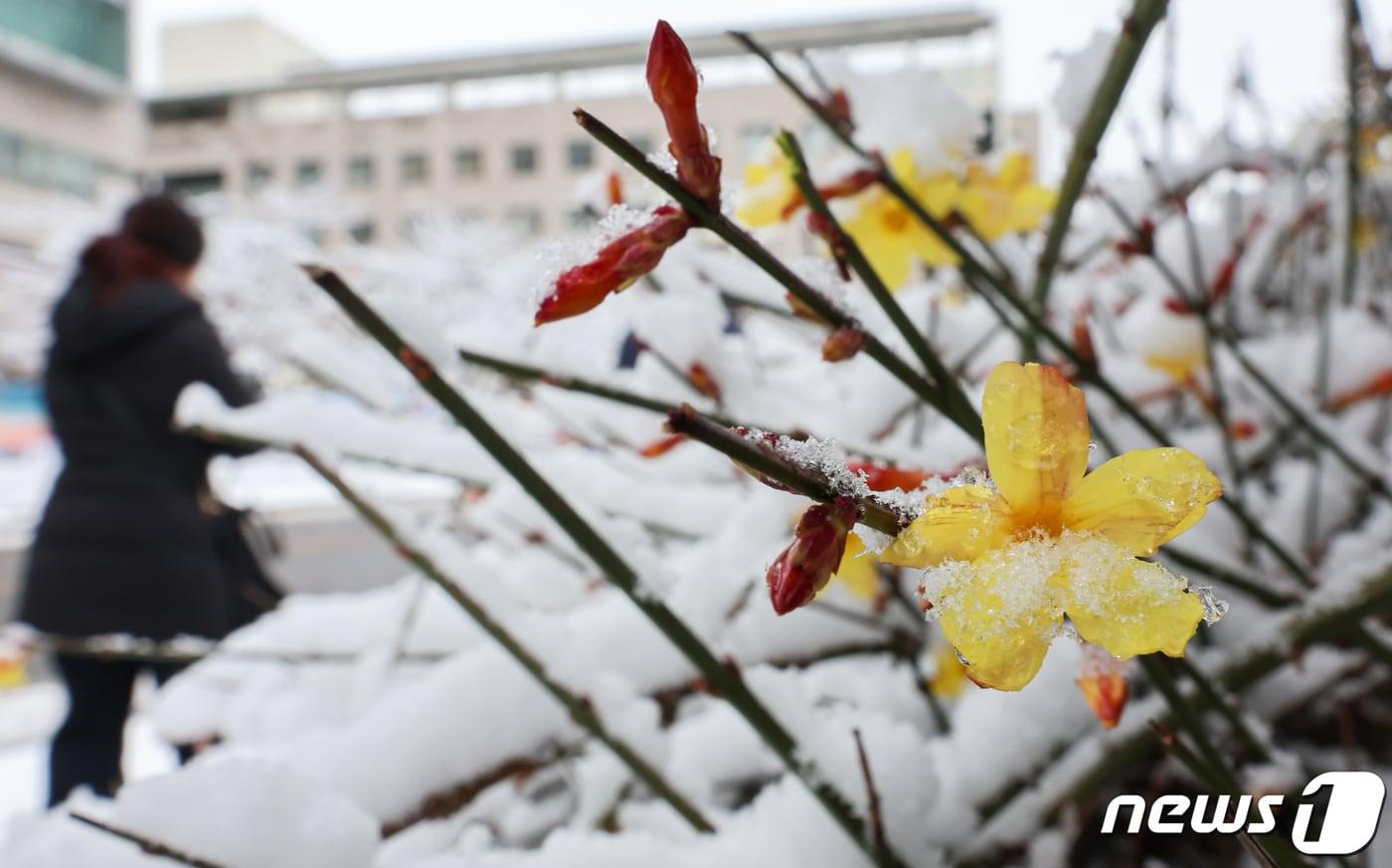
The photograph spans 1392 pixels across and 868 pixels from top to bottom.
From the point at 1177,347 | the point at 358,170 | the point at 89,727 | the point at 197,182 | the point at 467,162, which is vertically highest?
the point at 467,162

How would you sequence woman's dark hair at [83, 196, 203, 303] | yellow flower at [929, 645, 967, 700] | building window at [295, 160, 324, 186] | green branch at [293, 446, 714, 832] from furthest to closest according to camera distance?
1. building window at [295, 160, 324, 186]
2. woman's dark hair at [83, 196, 203, 303]
3. yellow flower at [929, 645, 967, 700]
4. green branch at [293, 446, 714, 832]

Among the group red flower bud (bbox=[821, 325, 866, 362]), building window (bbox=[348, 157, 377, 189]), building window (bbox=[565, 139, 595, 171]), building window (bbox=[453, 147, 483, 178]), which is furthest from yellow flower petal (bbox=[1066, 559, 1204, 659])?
building window (bbox=[348, 157, 377, 189])

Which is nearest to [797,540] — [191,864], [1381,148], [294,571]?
[191,864]

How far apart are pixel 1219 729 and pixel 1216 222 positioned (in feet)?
1.90

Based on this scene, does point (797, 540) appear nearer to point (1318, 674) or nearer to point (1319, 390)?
point (1318, 674)

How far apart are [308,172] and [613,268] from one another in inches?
1101

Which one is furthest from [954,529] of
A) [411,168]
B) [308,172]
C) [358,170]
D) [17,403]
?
[308,172]

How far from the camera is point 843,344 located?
0.28 metres

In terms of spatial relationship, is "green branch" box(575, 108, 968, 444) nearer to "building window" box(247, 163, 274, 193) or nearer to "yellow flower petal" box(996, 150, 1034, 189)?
"yellow flower petal" box(996, 150, 1034, 189)

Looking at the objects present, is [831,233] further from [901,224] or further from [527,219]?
[527,219]

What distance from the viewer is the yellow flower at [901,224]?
52 centimetres

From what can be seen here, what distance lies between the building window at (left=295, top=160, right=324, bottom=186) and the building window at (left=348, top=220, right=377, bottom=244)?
57.0 inches

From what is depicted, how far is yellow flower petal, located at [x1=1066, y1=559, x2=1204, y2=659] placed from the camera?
185mm

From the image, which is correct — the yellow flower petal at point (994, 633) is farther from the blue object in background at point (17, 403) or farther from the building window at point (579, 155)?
the building window at point (579, 155)
